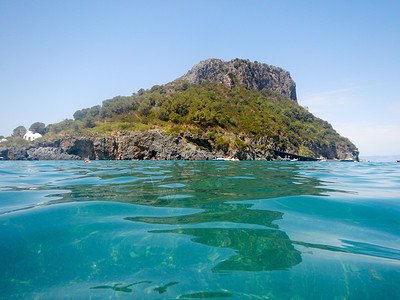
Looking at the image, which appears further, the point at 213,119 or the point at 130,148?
the point at 213,119

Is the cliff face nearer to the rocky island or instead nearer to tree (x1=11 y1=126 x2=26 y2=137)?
the rocky island

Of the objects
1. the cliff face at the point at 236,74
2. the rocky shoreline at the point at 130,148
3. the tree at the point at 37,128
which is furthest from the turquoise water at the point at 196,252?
the tree at the point at 37,128

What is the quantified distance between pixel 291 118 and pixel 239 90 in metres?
33.6

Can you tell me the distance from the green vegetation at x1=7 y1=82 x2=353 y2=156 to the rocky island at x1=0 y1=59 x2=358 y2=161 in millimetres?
332

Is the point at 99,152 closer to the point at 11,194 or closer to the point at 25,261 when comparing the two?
the point at 11,194

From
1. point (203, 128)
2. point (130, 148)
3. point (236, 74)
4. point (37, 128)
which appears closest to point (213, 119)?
point (203, 128)

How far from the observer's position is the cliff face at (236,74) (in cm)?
12381

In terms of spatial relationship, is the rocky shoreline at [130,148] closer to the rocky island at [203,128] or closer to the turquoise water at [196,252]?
the rocky island at [203,128]

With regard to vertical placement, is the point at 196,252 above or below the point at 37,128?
below

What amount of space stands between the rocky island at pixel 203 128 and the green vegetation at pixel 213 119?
0.33 meters

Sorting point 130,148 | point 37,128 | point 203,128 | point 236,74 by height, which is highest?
point 236,74

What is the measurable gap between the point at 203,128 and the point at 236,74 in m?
69.0

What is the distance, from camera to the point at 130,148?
62875 millimetres

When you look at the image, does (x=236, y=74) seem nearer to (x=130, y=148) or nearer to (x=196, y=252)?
(x=130, y=148)
